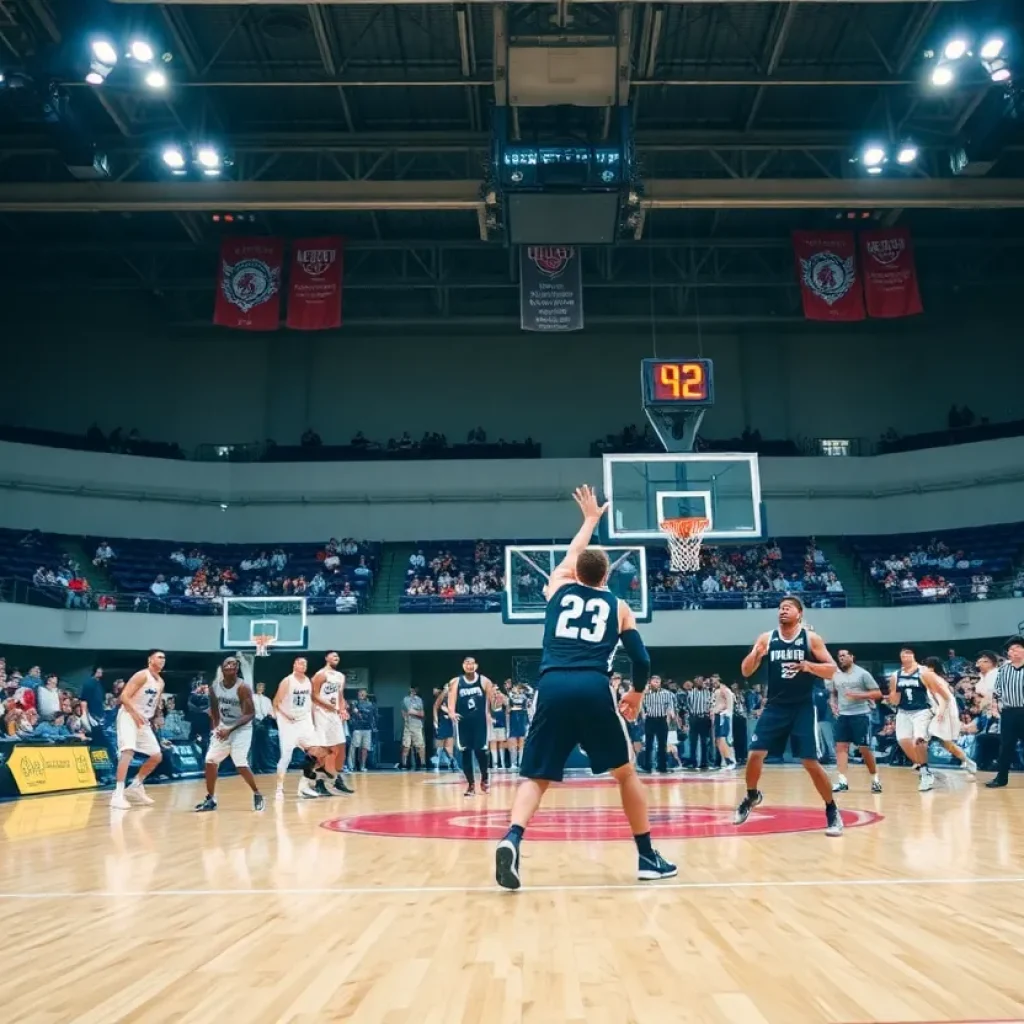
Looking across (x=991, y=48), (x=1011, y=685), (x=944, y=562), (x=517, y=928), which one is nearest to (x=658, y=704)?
(x=1011, y=685)

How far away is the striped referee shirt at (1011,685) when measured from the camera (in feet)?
43.2

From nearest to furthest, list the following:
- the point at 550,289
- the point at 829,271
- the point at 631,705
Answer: the point at 631,705, the point at 550,289, the point at 829,271

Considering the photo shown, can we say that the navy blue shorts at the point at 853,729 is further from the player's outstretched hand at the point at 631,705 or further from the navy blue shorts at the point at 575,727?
the navy blue shorts at the point at 575,727

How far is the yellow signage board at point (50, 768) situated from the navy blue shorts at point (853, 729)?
11.7 m

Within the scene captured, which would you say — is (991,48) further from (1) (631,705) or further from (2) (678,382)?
(1) (631,705)

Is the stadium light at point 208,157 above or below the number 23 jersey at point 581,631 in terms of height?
above

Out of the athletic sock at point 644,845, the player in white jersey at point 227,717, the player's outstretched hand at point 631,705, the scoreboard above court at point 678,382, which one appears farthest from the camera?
the scoreboard above court at point 678,382

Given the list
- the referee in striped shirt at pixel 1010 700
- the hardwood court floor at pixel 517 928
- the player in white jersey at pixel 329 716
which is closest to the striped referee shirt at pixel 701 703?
the referee in striped shirt at pixel 1010 700

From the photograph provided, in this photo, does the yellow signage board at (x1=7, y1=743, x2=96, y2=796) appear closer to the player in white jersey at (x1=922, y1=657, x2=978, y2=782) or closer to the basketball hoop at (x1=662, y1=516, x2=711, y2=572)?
the basketball hoop at (x1=662, y1=516, x2=711, y2=572)

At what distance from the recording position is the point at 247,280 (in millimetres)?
23594

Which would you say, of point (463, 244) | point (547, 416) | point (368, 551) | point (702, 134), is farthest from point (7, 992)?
point (547, 416)

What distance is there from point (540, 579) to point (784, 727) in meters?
14.2

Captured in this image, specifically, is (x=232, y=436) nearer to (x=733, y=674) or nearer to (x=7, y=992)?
(x=733, y=674)

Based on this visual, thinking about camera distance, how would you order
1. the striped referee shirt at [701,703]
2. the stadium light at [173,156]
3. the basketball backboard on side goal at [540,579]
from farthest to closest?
the striped referee shirt at [701,703] → the basketball backboard on side goal at [540,579] → the stadium light at [173,156]
